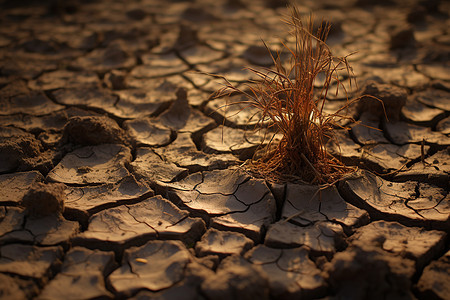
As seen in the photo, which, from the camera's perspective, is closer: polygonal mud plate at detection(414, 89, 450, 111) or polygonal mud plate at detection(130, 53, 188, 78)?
polygonal mud plate at detection(414, 89, 450, 111)

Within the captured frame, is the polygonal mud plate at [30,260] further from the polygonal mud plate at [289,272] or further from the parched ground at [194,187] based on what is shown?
the polygonal mud plate at [289,272]

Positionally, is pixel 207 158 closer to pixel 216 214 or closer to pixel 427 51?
pixel 216 214

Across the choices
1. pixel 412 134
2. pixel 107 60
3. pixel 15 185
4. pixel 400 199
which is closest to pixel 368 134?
pixel 412 134

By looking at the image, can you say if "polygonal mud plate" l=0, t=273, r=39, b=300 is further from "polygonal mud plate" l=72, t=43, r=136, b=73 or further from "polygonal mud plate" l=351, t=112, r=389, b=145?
"polygonal mud plate" l=72, t=43, r=136, b=73

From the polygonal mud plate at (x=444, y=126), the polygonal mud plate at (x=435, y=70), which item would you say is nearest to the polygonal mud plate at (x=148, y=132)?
the polygonal mud plate at (x=444, y=126)

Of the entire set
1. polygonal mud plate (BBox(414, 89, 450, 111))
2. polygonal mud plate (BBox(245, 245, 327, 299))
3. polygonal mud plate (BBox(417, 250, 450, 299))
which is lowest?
polygonal mud plate (BBox(245, 245, 327, 299))

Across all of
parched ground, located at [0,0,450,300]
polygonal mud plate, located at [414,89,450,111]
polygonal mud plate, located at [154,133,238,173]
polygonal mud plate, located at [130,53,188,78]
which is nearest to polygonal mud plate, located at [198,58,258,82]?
parched ground, located at [0,0,450,300]

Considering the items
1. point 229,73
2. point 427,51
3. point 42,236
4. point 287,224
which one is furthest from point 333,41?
point 42,236
